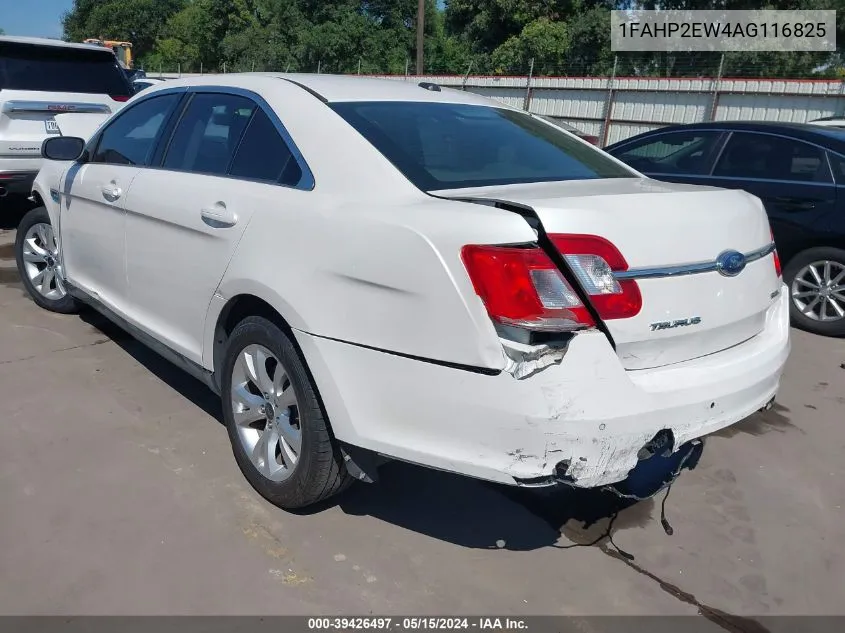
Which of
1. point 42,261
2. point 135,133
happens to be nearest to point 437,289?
point 135,133

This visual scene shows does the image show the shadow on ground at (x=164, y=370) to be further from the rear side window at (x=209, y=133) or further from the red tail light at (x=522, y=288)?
the red tail light at (x=522, y=288)

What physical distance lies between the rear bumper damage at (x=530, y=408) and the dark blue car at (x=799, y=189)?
11.7ft

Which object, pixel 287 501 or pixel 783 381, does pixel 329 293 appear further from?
pixel 783 381

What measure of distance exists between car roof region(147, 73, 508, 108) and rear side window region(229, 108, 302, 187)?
195 mm

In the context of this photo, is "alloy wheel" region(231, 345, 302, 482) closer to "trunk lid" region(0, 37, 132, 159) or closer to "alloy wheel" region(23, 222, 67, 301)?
"alloy wheel" region(23, 222, 67, 301)

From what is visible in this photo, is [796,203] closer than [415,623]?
No

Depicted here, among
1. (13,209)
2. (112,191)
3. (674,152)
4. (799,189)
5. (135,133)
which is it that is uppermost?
(135,133)

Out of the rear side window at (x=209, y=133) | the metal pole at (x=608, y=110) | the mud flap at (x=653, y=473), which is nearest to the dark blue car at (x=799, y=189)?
the mud flap at (x=653, y=473)

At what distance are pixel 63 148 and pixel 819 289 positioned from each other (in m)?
5.27

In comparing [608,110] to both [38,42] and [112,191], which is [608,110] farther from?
[112,191]

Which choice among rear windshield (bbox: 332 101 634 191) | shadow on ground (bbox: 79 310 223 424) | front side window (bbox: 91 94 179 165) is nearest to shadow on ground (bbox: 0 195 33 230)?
shadow on ground (bbox: 79 310 223 424)

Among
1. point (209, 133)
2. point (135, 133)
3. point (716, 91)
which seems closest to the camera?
point (209, 133)

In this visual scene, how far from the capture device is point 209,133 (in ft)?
10.9

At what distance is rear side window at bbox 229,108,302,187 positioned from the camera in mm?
2777
